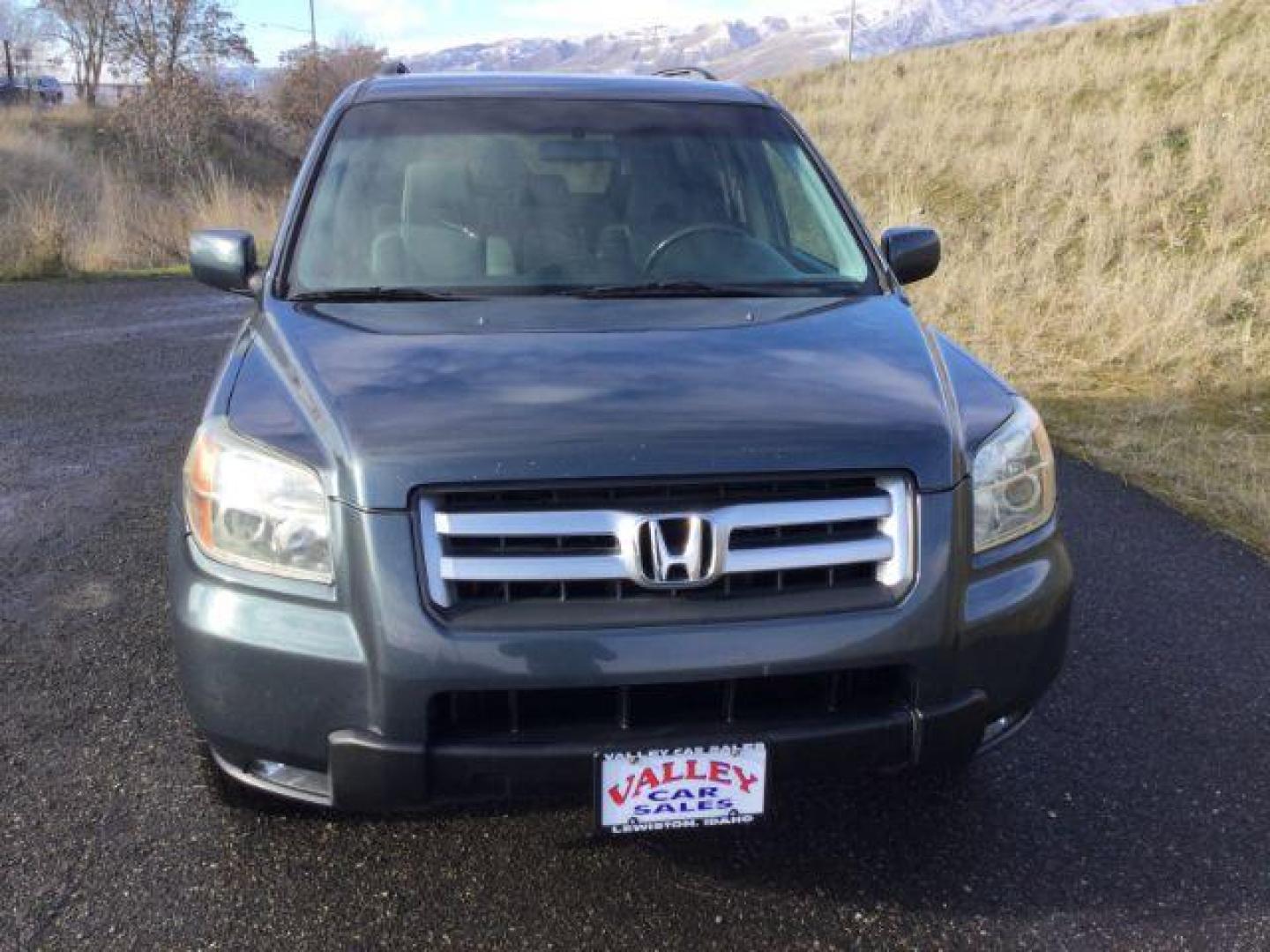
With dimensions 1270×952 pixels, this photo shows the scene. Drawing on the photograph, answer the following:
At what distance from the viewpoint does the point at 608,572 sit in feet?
6.69

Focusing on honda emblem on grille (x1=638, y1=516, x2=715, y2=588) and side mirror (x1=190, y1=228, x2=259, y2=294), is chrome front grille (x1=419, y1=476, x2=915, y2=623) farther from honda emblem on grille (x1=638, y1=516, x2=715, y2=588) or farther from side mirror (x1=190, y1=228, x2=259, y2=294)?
side mirror (x1=190, y1=228, x2=259, y2=294)

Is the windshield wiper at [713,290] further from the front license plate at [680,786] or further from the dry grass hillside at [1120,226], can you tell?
the dry grass hillside at [1120,226]

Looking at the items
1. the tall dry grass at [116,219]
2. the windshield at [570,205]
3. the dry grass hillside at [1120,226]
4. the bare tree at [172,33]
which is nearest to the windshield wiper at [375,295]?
the windshield at [570,205]

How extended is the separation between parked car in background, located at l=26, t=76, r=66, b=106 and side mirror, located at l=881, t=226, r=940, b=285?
38065 mm

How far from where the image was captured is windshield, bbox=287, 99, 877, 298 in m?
3.10

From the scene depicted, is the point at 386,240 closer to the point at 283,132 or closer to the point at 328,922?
the point at 328,922

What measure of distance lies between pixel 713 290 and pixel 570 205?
580 mm

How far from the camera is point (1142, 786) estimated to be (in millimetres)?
2789

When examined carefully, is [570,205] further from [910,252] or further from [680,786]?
[680,786]

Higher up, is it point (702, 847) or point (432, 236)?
point (432, 236)

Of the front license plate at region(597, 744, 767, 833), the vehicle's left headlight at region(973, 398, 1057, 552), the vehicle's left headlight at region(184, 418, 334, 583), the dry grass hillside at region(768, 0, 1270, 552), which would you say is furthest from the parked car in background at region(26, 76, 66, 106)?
the front license plate at region(597, 744, 767, 833)

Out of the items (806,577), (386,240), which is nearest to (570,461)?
(806,577)

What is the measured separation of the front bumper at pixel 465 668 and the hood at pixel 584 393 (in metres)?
0.15

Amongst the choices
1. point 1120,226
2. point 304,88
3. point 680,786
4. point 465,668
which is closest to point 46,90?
point 304,88
